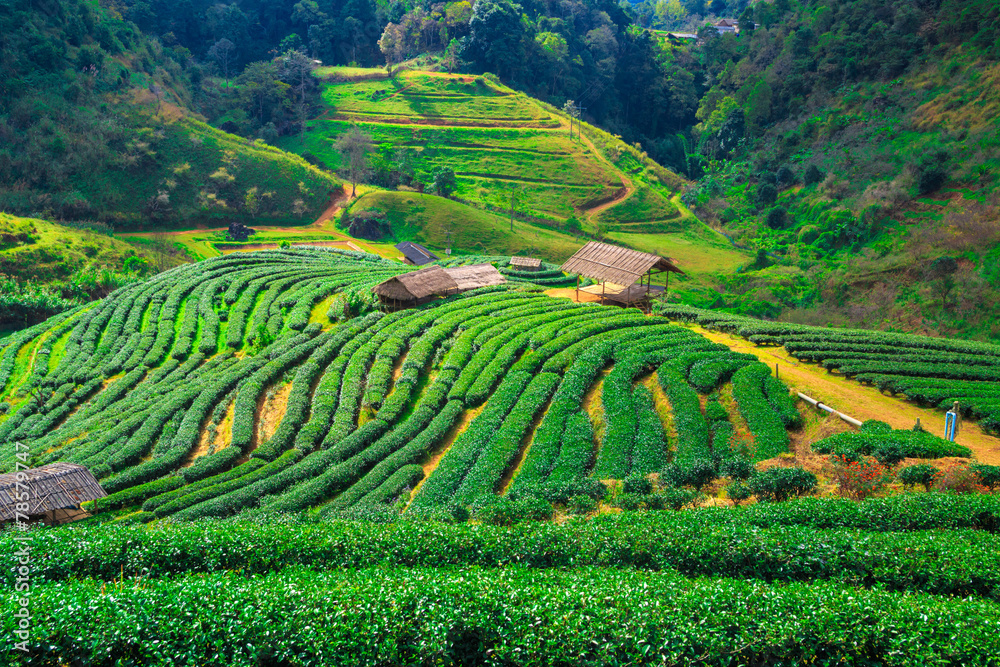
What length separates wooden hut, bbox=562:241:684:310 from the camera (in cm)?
3807

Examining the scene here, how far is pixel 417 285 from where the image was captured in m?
40.2

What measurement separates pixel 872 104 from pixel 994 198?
106 ft

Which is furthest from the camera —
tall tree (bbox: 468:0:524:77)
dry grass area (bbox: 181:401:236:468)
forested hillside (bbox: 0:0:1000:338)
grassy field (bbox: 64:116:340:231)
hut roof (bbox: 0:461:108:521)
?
tall tree (bbox: 468:0:524:77)

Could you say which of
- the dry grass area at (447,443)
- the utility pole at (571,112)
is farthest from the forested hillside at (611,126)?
the dry grass area at (447,443)

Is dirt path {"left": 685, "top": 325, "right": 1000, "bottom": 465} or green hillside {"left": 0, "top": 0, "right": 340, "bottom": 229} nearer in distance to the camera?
dirt path {"left": 685, "top": 325, "right": 1000, "bottom": 465}

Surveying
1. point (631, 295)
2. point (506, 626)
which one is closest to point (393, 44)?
point (631, 295)

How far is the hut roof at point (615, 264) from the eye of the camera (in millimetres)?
37969

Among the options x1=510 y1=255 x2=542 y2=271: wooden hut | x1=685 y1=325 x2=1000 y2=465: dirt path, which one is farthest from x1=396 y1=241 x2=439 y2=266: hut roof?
x1=685 y1=325 x2=1000 y2=465: dirt path

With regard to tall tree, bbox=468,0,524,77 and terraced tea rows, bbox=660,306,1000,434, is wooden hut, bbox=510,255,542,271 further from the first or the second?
tall tree, bbox=468,0,524,77

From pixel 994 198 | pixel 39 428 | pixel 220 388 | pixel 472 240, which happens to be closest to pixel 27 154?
pixel 472 240

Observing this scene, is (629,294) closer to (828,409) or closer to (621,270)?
(621,270)

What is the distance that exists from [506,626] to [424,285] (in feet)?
99.1

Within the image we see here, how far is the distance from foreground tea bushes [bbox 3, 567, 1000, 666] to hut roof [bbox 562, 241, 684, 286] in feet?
87.5

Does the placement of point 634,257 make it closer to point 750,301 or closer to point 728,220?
point 750,301
